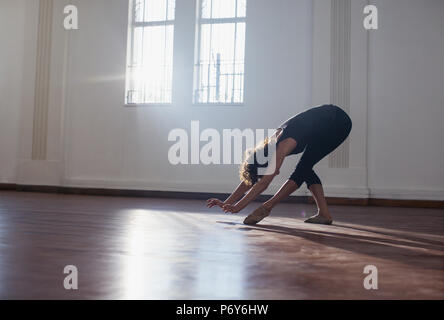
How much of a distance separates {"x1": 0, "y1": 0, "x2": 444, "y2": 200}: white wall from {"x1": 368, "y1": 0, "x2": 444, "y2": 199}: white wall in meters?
0.01

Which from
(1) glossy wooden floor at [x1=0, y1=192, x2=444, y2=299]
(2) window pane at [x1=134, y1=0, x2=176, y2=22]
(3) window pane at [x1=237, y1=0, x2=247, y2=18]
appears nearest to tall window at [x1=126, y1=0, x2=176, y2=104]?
(2) window pane at [x1=134, y1=0, x2=176, y2=22]

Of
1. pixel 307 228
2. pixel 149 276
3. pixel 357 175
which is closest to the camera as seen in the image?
pixel 149 276

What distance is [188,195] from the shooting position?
267 inches

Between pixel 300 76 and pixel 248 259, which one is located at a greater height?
pixel 300 76

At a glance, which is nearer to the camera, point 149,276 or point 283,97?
point 149,276

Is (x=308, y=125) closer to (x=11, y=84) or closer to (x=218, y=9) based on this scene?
(x=218, y=9)

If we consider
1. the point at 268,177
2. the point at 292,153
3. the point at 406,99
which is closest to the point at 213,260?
the point at 268,177

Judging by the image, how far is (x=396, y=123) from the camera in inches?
247

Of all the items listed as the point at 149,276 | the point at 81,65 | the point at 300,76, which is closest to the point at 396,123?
the point at 300,76

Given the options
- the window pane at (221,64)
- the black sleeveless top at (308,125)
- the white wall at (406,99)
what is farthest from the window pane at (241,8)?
the black sleeveless top at (308,125)

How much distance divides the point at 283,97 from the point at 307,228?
3.89m

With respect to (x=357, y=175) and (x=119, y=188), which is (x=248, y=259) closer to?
(x=357, y=175)

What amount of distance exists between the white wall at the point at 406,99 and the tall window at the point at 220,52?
196 cm
